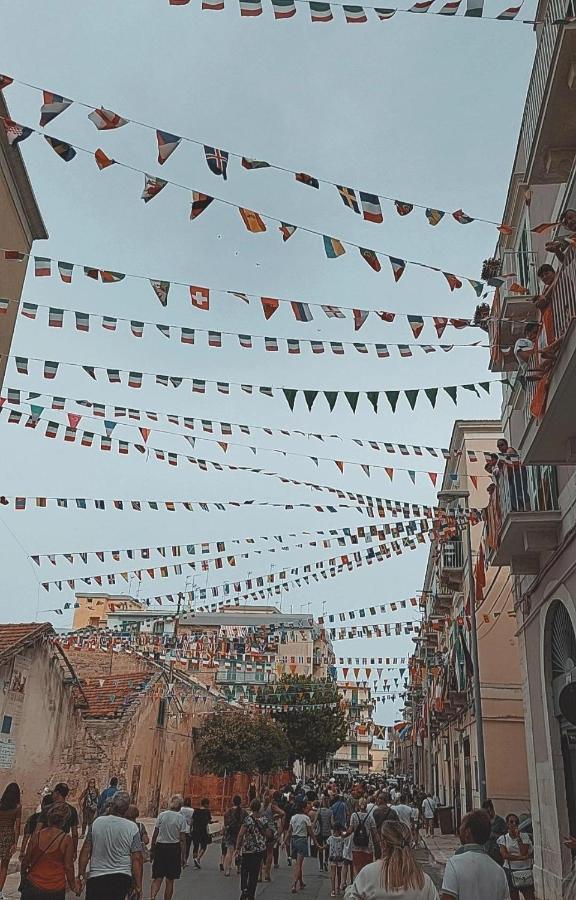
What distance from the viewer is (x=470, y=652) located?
2258cm

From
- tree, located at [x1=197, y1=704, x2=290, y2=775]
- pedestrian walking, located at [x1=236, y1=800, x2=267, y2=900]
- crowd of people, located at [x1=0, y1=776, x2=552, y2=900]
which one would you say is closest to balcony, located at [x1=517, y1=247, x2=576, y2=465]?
crowd of people, located at [x1=0, y1=776, x2=552, y2=900]

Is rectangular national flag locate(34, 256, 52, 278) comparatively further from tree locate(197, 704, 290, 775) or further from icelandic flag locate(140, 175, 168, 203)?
tree locate(197, 704, 290, 775)

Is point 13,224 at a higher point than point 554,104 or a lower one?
higher

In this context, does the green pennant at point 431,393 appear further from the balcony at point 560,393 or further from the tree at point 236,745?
the tree at point 236,745

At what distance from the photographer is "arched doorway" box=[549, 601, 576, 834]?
38.3ft

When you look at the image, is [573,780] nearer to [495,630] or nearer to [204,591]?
[204,591]

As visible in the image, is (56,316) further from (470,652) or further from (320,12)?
(470,652)

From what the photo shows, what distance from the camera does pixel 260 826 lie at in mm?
11789

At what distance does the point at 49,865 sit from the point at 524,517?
8.26 metres

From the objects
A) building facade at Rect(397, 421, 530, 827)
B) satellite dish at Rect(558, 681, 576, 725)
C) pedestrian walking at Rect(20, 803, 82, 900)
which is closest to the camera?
pedestrian walking at Rect(20, 803, 82, 900)

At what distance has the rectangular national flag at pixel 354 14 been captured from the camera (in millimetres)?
6969

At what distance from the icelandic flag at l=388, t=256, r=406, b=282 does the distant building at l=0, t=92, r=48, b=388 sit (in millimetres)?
8518

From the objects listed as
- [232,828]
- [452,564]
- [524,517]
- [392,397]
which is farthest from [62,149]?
[452,564]

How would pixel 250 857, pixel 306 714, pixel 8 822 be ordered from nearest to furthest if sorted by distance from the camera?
pixel 8 822
pixel 250 857
pixel 306 714
